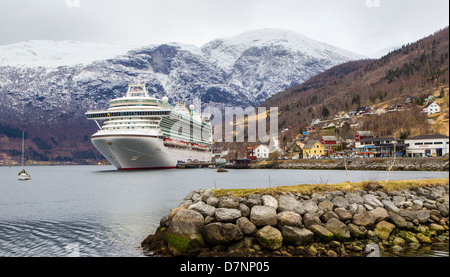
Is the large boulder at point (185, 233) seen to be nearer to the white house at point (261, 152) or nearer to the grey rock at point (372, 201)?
the grey rock at point (372, 201)

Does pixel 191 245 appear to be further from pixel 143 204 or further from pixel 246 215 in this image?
pixel 143 204

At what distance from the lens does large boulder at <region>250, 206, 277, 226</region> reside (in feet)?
43.8

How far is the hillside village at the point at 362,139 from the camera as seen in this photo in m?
79.2

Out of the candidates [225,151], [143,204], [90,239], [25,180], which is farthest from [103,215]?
[225,151]

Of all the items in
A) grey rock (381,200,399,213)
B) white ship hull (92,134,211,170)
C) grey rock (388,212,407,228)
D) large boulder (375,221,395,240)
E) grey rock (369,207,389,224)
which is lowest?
large boulder (375,221,395,240)

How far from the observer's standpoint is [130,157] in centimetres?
8350

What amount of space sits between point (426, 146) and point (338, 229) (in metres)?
77.1

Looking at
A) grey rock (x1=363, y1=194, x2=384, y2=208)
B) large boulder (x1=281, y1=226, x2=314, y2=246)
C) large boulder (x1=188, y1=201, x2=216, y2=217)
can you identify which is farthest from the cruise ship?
large boulder (x1=281, y1=226, x2=314, y2=246)

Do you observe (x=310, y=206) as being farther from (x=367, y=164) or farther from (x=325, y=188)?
(x=367, y=164)

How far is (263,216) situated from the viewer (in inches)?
528

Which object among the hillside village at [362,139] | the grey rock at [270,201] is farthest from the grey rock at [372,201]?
the hillside village at [362,139]

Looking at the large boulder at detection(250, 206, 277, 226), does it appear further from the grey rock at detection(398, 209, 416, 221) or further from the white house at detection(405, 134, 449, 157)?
the white house at detection(405, 134, 449, 157)

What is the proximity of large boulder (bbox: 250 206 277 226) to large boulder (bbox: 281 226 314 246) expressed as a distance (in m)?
0.67
